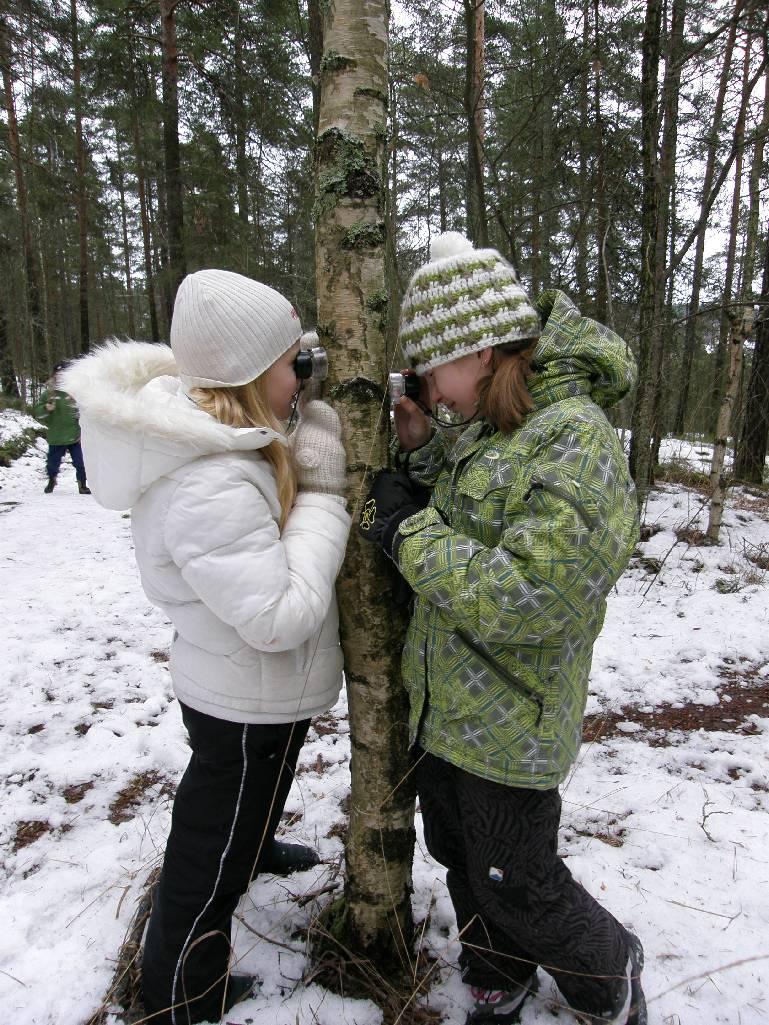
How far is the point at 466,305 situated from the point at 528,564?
604mm

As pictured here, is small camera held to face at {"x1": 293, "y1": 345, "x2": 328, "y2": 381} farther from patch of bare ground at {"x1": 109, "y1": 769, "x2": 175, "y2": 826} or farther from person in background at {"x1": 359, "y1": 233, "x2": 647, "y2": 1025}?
patch of bare ground at {"x1": 109, "y1": 769, "x2": 175, "y2": 826}

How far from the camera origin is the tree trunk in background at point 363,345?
152 cm

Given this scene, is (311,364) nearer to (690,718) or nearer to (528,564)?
(528,564)

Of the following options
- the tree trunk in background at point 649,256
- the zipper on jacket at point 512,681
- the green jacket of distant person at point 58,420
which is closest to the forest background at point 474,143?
the tree trunk in background at point 649,256

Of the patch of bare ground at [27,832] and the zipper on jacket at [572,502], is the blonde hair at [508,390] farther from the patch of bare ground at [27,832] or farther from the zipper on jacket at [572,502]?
the patch of bare ground at [27,832]

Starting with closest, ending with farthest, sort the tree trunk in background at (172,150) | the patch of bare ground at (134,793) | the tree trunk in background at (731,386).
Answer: the patch of bare ground at (134,793) → the tree trunk in background at (731,386) → the tree trunk in background at (172,150)

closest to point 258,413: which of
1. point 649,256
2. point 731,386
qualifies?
point 649,256

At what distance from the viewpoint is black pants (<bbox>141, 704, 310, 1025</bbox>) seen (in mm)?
1562

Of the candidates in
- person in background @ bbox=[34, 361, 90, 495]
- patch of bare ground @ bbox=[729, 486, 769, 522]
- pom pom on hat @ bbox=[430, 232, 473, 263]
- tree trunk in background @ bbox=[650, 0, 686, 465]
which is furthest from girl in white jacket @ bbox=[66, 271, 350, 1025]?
person in background @ bbox=[34, 361, 90, 495]

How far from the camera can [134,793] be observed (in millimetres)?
2770

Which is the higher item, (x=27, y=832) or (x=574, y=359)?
(x=574, y=359)

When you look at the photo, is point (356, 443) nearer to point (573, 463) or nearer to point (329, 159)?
point (573, 463)

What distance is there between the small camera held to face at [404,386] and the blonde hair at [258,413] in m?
0.31

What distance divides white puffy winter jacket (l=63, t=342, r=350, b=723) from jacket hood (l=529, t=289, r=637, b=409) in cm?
59
